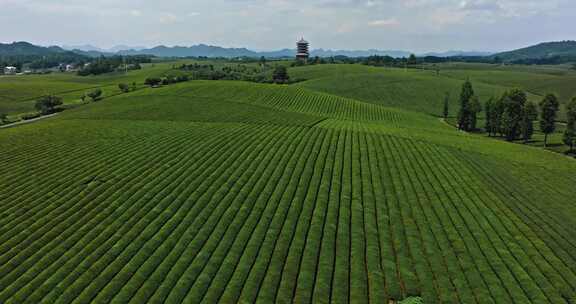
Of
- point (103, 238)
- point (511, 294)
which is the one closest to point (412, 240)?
point (511, 294)

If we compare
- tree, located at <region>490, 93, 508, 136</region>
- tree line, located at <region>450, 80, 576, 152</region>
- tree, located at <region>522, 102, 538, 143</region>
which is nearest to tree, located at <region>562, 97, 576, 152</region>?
tree line, located at <region>450, 80, 576, 152</region>

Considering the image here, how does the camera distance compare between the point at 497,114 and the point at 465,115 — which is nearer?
the point at 497,114

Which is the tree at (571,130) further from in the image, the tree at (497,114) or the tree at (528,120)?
the tree at (497,114)

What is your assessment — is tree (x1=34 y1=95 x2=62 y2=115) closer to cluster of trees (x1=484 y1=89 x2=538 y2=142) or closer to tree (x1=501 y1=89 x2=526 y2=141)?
cluster of trees (x1=484 y1=89 x2=538 y2=142)

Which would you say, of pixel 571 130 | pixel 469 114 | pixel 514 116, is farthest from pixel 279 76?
pixel 571 130

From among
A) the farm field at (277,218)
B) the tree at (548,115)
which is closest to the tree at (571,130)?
the tree at (548,115)

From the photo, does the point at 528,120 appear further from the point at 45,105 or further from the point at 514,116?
the point at 45,105
